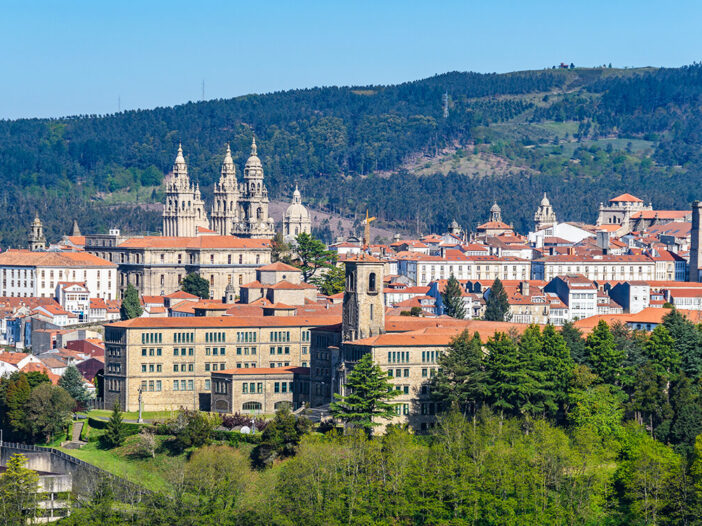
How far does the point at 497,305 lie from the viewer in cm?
13450

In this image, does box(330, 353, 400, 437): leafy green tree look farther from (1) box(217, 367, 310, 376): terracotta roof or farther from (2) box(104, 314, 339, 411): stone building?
(2) box(104, 314, 339, 411): stone building

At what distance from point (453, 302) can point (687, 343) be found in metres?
39.8

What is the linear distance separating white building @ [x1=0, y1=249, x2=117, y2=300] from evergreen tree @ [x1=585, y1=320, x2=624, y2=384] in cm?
7807

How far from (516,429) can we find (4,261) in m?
95.1

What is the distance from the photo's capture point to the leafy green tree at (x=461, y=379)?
90.0 m

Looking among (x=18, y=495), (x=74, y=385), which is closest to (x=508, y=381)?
(x=18, y=495)

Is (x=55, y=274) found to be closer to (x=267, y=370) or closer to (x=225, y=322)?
(x=225, y=322)

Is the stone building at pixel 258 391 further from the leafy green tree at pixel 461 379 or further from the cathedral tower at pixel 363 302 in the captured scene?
the leafy green tree at pixel 461 379

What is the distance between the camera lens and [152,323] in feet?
343

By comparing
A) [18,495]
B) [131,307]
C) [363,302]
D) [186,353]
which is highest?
[363,302]

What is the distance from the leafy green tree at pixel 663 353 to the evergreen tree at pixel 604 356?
95.0 inches

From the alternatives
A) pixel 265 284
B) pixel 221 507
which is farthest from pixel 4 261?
pixel 221 507

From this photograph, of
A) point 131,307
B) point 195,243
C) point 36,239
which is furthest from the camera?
point 36,239

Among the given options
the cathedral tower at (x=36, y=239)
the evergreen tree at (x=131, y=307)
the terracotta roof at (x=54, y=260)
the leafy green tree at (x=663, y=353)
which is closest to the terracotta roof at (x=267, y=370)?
the leafy green tree at (x=663, y=353)
